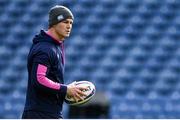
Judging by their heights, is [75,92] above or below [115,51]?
below

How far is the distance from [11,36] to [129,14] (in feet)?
7.10

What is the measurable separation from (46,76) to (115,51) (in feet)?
22.4

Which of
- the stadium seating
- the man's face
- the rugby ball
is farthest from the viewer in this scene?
the stadium seating

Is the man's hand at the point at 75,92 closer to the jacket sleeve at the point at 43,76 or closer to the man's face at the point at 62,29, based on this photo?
Result: the jacket sleeve at the point at 43,76

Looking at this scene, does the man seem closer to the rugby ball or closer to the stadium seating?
the rugby ball


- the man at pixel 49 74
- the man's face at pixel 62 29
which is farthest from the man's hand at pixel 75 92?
the man's face at pixel 62 29

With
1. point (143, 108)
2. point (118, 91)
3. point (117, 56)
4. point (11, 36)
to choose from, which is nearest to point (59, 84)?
point (143, 108)

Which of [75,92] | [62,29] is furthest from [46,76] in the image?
[62,29]

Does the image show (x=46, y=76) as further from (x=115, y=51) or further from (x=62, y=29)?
(x=115, y=51)

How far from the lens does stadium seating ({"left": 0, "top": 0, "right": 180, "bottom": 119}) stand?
9.70m

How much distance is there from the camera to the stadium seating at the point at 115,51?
9.70m

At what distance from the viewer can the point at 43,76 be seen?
161 inches

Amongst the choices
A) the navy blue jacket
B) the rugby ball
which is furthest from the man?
the rugby ball

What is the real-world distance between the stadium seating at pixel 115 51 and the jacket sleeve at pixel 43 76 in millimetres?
5341
